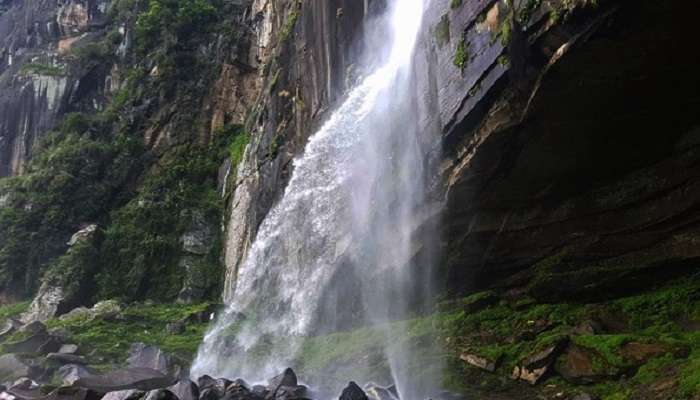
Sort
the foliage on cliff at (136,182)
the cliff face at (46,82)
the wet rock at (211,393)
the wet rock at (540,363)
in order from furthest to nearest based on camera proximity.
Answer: the cliff face at (46,82)
the foliage on cliff at (136,182)
the wet rock at (211,393)
the wet rock at (540,363)

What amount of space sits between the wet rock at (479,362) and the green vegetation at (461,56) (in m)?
5.63

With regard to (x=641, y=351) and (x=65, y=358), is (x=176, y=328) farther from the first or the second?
(x=641, y=351)

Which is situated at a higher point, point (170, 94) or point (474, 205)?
point (170, 94)

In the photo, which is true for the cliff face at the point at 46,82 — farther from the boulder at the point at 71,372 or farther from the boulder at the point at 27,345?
the boulder at the point at 71,372

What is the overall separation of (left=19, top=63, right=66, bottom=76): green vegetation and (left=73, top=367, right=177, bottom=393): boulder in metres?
33.6

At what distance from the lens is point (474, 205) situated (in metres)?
13.9

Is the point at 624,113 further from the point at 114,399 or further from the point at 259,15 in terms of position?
the point at 259,15

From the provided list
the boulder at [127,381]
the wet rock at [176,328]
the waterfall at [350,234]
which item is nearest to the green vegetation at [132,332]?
the wet rock at [176,328]

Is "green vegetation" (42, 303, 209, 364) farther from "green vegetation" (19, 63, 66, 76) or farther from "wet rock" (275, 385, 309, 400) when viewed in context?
"green vegetation" (19, 63, 66, 76)

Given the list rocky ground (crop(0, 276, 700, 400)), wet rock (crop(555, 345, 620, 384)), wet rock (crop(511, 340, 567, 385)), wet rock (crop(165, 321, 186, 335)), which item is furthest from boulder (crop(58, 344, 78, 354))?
wet rock (crop(555, 345, 620, 384))

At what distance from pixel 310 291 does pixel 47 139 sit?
25.6 meters

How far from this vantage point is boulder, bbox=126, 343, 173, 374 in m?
16.9

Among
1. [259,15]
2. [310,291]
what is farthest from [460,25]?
[259,15]

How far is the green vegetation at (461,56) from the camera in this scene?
12.6 meters
